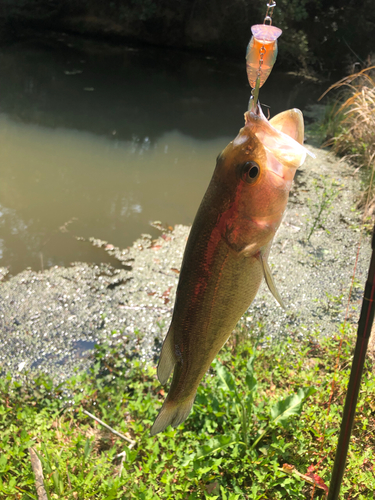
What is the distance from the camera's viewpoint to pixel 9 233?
15.4 ft

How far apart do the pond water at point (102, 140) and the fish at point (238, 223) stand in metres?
3.60

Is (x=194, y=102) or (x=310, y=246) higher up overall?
(x=194, y=102)

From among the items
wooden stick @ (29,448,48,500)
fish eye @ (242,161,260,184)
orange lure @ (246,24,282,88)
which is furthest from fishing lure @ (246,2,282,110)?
wooden stick @ (29,448,48,500)

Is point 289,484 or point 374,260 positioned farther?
point 289,484

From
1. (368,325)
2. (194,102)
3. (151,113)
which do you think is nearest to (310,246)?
(368,325)

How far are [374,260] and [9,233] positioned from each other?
14.6 feet

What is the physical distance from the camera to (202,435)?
2.20m

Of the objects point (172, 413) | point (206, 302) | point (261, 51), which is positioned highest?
point (261, 51)

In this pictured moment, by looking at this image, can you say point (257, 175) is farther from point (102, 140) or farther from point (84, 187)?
point (102, 140)

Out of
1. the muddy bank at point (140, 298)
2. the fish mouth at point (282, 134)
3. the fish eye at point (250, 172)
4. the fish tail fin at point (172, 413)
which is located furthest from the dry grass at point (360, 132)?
the fish tail fin at point (172, 413)

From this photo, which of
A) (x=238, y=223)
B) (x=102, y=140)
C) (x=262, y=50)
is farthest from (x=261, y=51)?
(x=102, y=140)

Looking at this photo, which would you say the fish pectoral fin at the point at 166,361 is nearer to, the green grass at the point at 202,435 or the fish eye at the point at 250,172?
the fish eye at the point at 250,172

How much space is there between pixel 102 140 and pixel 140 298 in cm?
428

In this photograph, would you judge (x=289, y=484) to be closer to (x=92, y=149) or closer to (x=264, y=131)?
(x=264, y=131)
